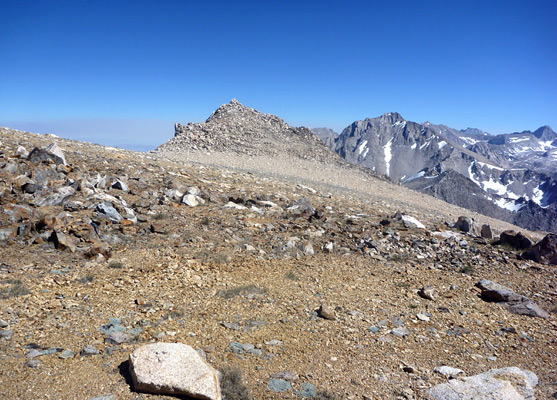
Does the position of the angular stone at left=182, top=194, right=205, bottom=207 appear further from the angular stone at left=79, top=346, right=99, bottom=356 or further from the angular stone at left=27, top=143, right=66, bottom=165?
the angular stone at left=79, top=346, right=99, bottom=356

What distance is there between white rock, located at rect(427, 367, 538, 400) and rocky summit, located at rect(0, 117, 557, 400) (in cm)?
3

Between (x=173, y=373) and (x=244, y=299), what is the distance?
115 inches

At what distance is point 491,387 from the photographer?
16.3ft

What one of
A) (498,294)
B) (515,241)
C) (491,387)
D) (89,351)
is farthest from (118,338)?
(515,241)

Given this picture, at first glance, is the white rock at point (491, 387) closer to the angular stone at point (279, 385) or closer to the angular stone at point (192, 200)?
the angular stone at point (279, 385)

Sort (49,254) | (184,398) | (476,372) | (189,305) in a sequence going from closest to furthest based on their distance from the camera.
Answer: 1. (184,398)
2. (476,372)
3. (189,305)
4. (49,254)

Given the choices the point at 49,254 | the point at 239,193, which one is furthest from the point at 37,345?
the point at 239,193

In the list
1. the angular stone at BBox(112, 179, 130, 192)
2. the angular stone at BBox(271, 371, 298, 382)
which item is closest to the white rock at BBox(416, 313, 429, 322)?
the angular stone at BBox(271, 371, 298, 382)

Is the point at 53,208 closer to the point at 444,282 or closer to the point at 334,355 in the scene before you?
the point at 334,355

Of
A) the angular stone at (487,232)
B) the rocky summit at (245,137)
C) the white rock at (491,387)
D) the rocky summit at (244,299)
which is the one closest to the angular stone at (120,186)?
the rocky summit at (244,299)

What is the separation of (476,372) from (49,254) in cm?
941

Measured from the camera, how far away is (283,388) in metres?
4.74

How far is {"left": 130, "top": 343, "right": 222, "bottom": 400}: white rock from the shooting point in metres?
4.25

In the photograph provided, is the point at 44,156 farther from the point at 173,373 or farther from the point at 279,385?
the point at 279,385
